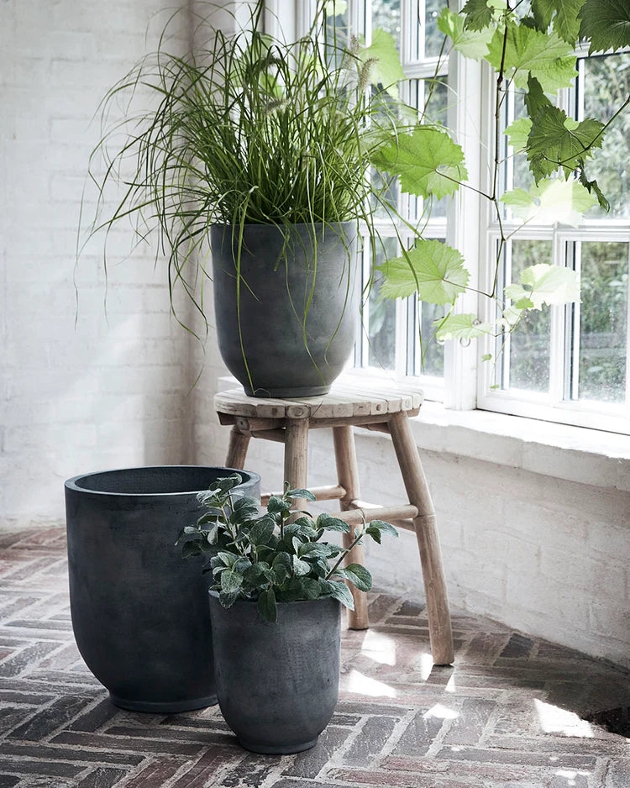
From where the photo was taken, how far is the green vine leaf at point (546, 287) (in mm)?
3150

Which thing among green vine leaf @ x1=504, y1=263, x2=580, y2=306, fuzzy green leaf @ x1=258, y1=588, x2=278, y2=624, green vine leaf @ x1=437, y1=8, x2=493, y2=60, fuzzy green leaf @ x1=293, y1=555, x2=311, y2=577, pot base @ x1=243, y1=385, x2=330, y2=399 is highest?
green vine leaf @ x1=437, y1=8, x2=493, y2=60

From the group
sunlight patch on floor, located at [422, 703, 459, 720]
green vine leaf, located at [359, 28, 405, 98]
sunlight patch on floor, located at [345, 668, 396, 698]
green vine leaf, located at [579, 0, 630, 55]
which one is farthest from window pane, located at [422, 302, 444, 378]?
green vine leaf, located at [579, 0, 630, 55]

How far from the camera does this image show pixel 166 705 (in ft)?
8.82

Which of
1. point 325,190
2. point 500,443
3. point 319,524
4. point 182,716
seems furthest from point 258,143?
point 182,716

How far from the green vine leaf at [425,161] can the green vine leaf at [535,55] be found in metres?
0.25

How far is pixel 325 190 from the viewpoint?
2748mm

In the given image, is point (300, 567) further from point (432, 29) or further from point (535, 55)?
point (432, 29)

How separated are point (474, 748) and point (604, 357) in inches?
49.1

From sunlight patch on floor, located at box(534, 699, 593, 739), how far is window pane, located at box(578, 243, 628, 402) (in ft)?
3.09

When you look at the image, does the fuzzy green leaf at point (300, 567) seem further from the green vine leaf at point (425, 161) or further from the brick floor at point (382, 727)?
the green vine leaf at point (425, 161)

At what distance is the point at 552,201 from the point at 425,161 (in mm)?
419

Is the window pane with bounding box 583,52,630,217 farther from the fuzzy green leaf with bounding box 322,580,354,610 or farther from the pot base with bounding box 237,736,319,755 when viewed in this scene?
the pot base with bounding box 237,736,319,755

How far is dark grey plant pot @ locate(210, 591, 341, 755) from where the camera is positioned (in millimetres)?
2400

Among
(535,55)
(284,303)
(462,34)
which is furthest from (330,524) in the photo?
(462,34)
